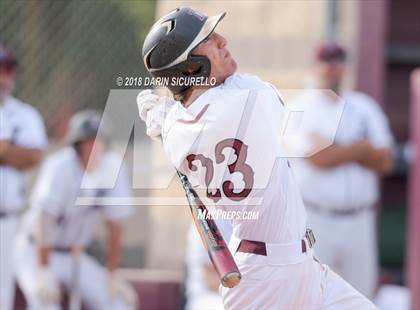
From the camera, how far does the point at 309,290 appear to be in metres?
3.56

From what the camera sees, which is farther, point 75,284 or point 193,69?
point 75,284

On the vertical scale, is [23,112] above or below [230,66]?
above

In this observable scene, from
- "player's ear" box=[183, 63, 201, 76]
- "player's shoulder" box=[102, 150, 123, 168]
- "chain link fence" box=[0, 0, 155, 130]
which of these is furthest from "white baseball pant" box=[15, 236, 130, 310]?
"player's ear" box=[183, 63, 201, 76]

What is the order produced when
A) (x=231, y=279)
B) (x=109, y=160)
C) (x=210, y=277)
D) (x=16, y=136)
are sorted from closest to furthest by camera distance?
1. (x=231, y=279)
2. (x=210, y=277)
3. (x=16, y=136)
4. (x=109, y=160)

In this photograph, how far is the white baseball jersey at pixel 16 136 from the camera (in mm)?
5832

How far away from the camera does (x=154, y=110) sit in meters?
3.63

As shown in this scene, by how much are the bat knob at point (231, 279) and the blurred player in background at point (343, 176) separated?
2.82 m

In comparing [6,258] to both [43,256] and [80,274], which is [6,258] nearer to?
[43,256]

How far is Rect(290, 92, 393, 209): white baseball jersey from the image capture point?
20.1 feet

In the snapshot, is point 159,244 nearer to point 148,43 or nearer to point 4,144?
point 4,144

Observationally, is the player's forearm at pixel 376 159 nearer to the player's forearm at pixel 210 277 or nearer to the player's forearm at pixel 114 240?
the player's forearm at pixel 210 277

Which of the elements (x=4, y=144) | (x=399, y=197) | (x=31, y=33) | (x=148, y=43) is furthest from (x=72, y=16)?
(x=148, y=43)

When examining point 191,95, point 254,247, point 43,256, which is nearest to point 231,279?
point 254,247

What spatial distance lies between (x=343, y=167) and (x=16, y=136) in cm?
187
